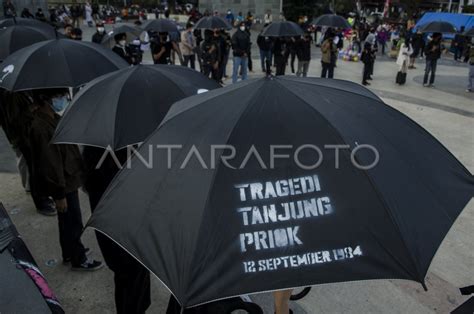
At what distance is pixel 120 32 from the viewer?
9562mm

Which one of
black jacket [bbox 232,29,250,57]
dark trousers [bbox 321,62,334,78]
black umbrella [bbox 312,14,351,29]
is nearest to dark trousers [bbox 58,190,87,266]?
black jacket [bbox 232,29,250,57]

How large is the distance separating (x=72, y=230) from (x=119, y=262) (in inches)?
44.9

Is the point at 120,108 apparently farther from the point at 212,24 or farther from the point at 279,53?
the point at 212,24

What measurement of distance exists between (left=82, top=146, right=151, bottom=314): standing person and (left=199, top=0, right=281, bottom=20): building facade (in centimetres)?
2945

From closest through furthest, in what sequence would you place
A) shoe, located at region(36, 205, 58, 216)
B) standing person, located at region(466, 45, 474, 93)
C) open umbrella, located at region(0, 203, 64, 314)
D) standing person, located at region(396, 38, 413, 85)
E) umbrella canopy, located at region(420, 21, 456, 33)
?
open umbrella, located at region(0, 203, 64, 314)
shoe, located at region(36, 205, 58, 216)
standing person, located at region(466, 45, 474, 93)
standing person, located at region(396, 38, 413, 85)
umbrella canopy, located at region(420, 21, 456, 33)

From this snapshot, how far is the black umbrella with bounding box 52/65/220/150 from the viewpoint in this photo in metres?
3.02

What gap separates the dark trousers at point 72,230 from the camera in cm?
397

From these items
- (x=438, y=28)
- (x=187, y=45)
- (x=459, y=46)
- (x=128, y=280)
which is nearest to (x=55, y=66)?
(x=128, y=280)

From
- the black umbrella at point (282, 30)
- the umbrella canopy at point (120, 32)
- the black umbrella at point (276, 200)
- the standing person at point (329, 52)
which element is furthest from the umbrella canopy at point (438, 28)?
the black umbrella at point (276, 200)

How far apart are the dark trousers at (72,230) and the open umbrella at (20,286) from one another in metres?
0.83

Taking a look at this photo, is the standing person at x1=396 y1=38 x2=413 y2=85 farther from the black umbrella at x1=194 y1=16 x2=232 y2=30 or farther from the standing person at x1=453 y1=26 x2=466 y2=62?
the standing person at x1=453 y1=26 x2=466 y2=62

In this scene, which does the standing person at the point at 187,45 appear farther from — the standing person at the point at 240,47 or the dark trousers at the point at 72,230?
the dark trousers at the point at 72,230

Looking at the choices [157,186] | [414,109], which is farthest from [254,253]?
[414,109]

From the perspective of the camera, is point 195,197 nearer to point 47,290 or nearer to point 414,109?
point 47,290
